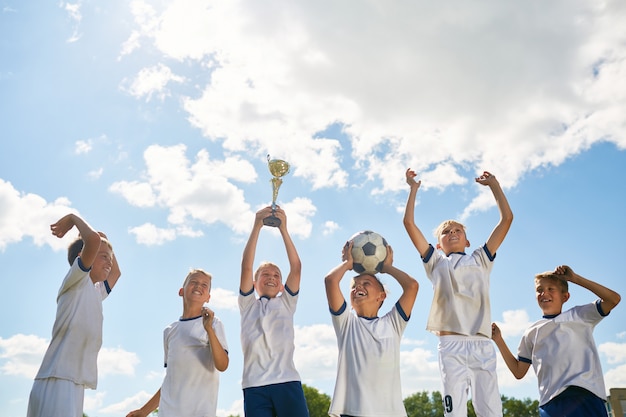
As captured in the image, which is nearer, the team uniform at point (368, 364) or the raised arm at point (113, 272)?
the team uniform at point (368, 364)

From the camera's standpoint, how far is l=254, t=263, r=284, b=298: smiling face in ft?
24.2

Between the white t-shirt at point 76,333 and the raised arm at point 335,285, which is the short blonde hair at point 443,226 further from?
the white t-shirt at point 76,333

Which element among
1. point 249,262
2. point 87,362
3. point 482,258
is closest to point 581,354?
point 482,258

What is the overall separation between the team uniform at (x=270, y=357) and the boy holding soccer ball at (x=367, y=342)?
0.68 meters

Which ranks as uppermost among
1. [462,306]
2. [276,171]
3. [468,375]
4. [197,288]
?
[276,171]

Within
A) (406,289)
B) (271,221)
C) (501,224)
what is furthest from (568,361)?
(271,221)

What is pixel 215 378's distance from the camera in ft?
23.2

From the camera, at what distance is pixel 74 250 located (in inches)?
282

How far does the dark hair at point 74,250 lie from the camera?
281 inches

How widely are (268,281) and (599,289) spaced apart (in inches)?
175

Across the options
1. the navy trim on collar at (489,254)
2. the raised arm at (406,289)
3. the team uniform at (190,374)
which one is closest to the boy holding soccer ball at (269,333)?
the team uniform at (190,374)

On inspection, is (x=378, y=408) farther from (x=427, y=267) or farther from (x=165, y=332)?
(x=165, y=332)

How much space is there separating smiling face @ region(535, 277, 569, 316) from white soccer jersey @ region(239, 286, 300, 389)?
351 centimetres

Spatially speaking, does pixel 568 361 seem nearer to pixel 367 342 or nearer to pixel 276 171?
pixel 367 342
